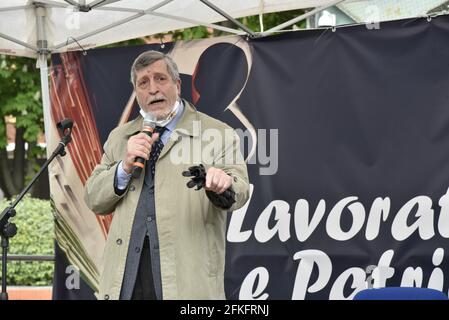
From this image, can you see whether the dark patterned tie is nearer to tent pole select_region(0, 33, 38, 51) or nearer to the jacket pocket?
the jacket pocket

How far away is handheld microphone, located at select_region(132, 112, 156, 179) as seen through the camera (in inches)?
150

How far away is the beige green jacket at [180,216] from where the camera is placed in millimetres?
4059

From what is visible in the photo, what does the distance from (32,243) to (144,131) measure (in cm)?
671

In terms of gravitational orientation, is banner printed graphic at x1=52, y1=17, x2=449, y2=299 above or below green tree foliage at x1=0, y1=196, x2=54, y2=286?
above

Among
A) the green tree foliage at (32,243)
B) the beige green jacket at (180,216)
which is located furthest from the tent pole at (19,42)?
the green tree foliage at (32,243)

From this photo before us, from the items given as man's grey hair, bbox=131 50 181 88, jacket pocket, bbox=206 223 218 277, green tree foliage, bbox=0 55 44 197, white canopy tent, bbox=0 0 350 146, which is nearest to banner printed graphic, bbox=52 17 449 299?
white canopy tent, bbox=0 0 350 146

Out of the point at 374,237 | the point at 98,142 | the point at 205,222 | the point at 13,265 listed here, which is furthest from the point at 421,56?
the point at 13,265

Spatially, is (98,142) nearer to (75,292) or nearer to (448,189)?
(75,292)

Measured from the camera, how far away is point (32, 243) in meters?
10.3

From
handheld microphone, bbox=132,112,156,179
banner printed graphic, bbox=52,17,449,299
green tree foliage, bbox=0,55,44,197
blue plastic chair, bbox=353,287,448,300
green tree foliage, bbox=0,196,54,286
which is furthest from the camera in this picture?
green tree foliage, bbox=0,55,44,197

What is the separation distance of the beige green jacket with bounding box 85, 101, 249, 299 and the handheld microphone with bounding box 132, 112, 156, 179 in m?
0.14

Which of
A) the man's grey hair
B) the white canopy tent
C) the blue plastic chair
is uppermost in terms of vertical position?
the white canopy tent

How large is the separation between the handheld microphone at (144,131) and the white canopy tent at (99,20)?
4.63 ft

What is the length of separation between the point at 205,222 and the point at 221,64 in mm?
1842
